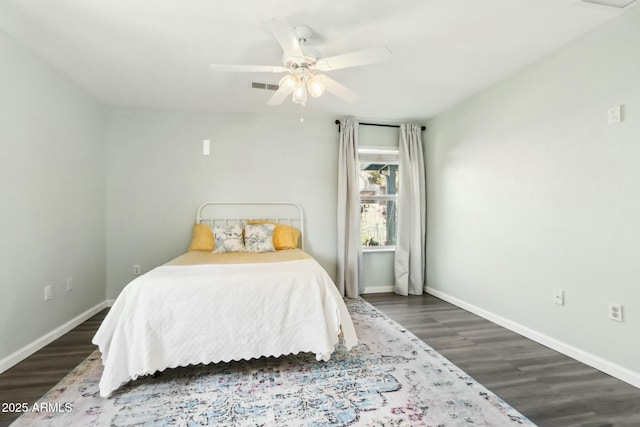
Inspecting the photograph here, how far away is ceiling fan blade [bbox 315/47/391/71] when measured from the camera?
1.88 meters

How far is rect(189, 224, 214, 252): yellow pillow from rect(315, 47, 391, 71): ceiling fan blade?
2.41m

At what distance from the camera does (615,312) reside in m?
2.10

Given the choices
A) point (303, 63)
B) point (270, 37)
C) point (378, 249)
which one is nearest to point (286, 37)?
point (303, 63)

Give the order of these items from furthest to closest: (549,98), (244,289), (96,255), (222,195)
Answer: (222,195)
(96,255)
(549,98)
(244,289)

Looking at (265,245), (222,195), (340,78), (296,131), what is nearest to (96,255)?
(222,195)

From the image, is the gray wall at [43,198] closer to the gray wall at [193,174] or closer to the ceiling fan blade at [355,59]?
the gray wall at [193,174]

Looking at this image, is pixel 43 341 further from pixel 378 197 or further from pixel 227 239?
pixel 378 197

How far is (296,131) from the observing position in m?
4.11

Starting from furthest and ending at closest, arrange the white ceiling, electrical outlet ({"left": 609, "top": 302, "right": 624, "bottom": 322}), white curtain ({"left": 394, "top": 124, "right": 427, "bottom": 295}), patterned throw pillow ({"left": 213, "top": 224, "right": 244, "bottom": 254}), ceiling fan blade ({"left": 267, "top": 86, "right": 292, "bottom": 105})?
white curtain ({"left": 394, "top": 124, "right": 427, "bottom": 295}), patterned throw pillow ({"left": 213, "top": 224, "right": 244, "bottom": 254}), ceiling fan blade ({"left": 267, "top": 86, "right": 292, "bottom": 105}), electrical outlet ({"left": 609, "top": 302, "right": 624, "bottom": 322}), the white ceiling

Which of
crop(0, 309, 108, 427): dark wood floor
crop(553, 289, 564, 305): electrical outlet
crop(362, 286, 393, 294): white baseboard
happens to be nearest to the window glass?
crop(362, 286, 393, 294): white baseboard

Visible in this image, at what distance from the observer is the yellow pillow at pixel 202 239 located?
3.55 m

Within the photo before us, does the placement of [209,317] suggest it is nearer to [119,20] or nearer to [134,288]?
[134,288]

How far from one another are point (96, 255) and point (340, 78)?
10.9ft

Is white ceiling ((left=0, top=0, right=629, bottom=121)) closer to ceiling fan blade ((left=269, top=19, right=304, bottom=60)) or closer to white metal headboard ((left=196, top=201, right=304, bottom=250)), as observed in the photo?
ceiling fan blade ((left=269, top=19, right=304, bottom=60))
